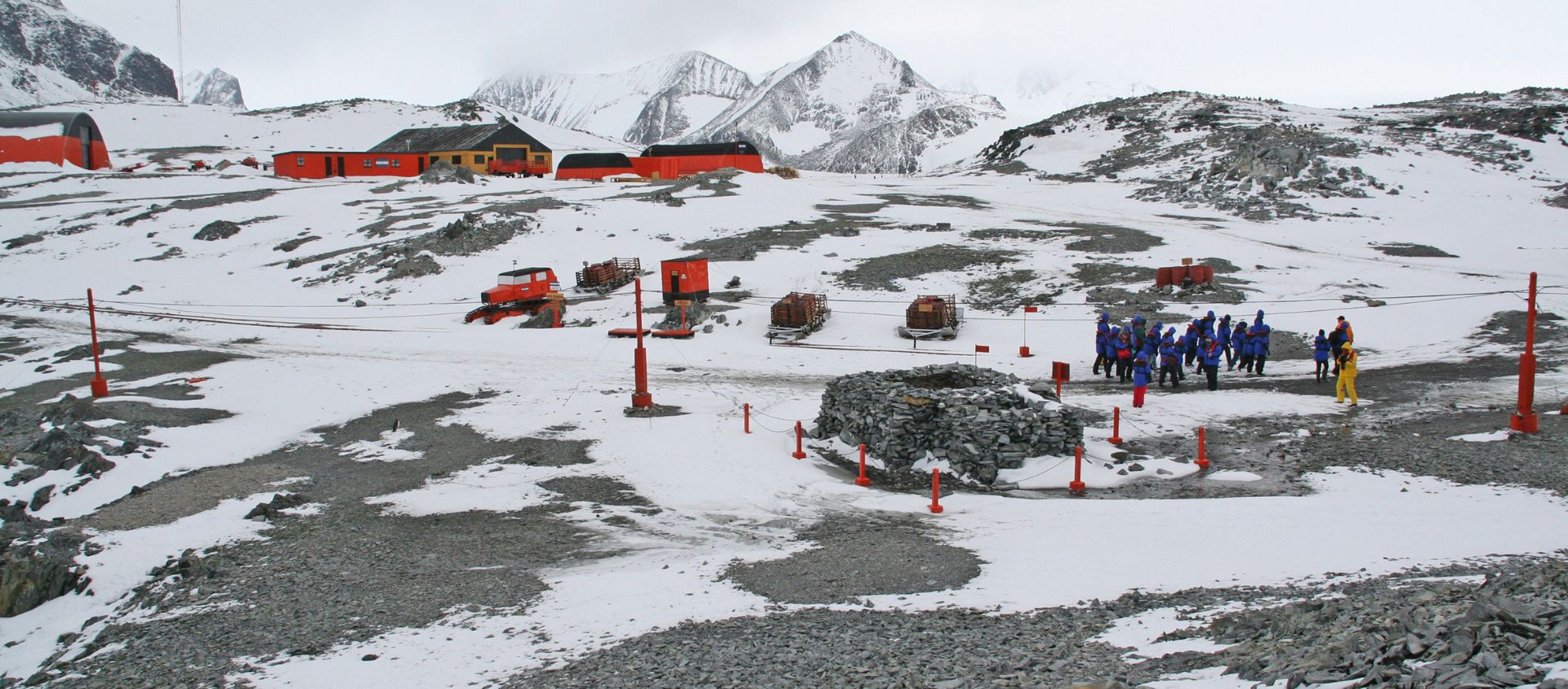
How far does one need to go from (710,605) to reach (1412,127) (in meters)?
70.2

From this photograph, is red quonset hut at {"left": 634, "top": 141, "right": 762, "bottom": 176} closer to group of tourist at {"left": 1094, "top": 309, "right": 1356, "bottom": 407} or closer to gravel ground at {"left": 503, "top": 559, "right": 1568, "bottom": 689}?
group of tourist at {"left": 1094, "top": 309, "right": 1356, "bottom": 407}

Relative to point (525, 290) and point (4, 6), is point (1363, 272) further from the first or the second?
point (4, 6)

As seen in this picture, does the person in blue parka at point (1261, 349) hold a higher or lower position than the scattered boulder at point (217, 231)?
lower

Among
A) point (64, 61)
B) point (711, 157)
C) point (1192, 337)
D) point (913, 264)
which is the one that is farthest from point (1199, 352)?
point (64, 61)

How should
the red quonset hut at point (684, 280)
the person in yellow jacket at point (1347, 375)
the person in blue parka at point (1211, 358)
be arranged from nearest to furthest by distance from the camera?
the person in yellow jacket at point (1347, 375)
the person in blue parka at point (1211, 358)
the red quonset hut at point (684, 280)

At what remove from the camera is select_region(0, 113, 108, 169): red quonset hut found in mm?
72500

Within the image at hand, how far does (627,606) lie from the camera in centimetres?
1080

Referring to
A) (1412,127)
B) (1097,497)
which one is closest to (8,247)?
(1097,497)

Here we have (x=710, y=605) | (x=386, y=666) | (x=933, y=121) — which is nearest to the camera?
(x=386, y=666)

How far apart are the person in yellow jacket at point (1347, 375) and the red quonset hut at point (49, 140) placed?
299ft

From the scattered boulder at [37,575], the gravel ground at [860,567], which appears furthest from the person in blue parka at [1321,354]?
the scattered boulder at [37,575]

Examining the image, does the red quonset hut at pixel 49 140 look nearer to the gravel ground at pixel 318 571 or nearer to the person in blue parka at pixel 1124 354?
the gravel ground at pixel 318 571

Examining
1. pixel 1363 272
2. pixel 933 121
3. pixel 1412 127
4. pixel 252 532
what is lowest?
pixel 252 532

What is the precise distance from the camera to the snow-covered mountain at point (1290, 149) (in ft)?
167
